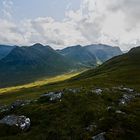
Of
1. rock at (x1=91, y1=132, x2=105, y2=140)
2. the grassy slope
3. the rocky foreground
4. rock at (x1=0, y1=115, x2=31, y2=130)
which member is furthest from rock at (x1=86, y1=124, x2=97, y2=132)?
rock at (x1=0, y1=115, x2=31, y2=130)

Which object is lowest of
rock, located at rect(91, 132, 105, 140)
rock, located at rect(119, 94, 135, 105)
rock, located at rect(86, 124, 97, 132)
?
rock, located at rect(91, 132, 105, 140)

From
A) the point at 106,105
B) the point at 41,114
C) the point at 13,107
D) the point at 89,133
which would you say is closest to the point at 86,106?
the point at 106,105

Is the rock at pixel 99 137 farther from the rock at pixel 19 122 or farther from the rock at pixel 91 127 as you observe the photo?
the rock at pixel 19 122

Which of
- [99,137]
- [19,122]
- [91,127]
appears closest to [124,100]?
[91,127]

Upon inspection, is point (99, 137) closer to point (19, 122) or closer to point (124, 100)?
point (19, 122)

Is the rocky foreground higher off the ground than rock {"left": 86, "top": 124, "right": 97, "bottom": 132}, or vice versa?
the rocky foreground

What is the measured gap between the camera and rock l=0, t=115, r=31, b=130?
3862 centimetres

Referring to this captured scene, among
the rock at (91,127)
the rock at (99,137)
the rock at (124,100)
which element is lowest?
the rock at (99,137)

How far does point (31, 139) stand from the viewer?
3438 cm

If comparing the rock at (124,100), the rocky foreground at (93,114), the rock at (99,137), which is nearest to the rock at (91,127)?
the rocky foreground at (93,114)

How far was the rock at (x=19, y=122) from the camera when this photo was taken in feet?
127

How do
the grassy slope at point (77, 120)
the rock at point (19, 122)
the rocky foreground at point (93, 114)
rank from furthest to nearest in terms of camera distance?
the rock at point (19, 122) < the rocky foreground at point (93, 114) < the grassy slope at point (77, 120)

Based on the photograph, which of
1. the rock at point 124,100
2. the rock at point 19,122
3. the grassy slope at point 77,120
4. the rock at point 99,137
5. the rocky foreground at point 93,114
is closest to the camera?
the rock at point 99,137

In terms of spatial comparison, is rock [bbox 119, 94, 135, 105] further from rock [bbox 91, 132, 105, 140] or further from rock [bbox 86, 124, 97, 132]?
rock [bbox 91, 132, 105, 140]
